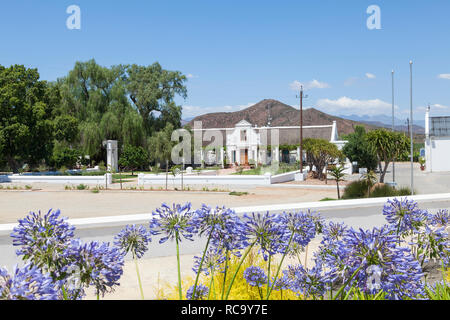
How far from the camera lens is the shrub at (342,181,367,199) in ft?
56.3

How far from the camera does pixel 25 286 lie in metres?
1.20

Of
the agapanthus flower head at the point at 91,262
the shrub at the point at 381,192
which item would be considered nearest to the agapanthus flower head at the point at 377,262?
the agapanthus flower head at the point at 91,262

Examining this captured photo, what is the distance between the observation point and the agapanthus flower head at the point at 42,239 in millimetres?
1436

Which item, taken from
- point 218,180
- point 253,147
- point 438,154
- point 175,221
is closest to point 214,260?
point 175,221

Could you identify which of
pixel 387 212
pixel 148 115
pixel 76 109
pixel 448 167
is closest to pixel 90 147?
pixel 76 109

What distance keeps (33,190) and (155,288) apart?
80.3 ft

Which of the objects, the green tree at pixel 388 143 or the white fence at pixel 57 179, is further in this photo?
the white fence at pixel 57 179

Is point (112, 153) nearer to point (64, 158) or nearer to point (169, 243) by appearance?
point (64, 158)

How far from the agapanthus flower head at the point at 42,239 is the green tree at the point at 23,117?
108ft

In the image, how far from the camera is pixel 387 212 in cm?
203

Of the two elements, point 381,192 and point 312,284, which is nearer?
point 312,284

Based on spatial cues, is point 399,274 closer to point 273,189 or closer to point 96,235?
point 96,235

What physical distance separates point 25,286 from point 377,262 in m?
1.09

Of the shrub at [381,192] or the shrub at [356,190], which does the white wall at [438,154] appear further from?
the shrub at [381,192]
